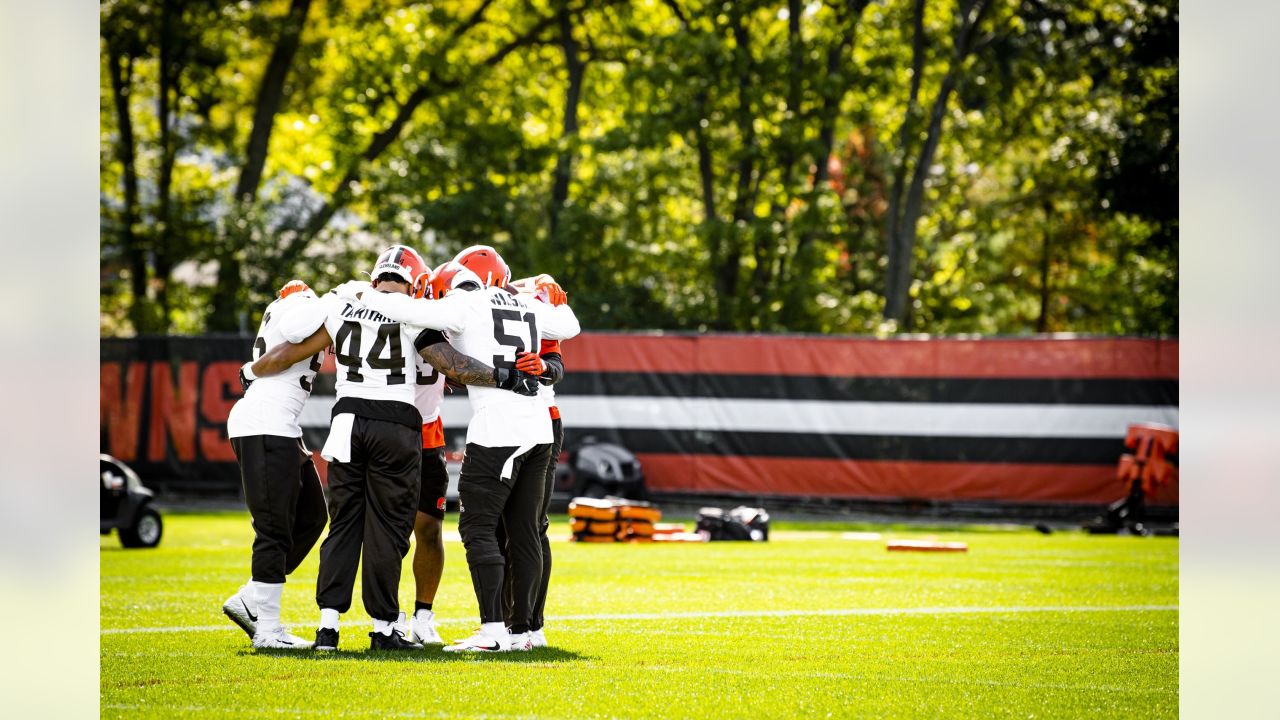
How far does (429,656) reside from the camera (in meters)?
7.73

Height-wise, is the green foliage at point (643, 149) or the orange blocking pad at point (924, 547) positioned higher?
the green foliage at point (643, 149)

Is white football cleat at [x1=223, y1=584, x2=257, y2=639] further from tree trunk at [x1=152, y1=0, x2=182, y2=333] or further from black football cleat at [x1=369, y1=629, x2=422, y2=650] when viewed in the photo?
tree trunk at [x1=152, y1=0, x2=182, y2=333]

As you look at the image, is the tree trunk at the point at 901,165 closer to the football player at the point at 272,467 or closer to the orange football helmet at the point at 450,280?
the orange football helmet at the point at 450,280

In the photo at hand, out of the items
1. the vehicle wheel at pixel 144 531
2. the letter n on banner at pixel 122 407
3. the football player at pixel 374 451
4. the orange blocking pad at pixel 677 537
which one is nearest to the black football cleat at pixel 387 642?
the football player at pixel 374 451

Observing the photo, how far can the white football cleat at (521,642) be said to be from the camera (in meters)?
7.98

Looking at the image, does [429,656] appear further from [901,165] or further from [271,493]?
[901,165]

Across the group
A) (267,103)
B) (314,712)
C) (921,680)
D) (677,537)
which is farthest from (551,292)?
(267,103)

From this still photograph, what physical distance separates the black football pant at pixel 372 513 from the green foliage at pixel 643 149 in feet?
63.9

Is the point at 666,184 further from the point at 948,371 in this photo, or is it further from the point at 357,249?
the point at 948,371

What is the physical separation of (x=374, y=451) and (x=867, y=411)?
14826 millimetres

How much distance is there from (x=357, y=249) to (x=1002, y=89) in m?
13.7

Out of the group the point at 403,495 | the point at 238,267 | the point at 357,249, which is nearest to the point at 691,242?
the point at 357,249

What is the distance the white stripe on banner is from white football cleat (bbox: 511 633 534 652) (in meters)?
13.8

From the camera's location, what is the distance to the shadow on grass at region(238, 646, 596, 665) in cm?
755
